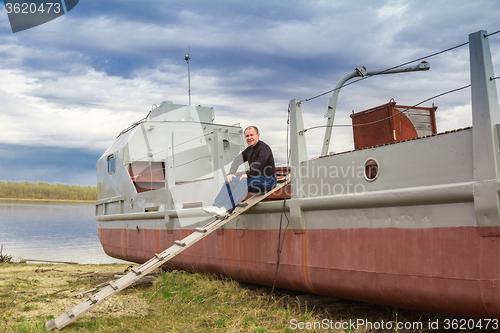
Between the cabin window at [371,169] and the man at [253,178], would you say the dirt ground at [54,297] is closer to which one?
the man at [253,178]

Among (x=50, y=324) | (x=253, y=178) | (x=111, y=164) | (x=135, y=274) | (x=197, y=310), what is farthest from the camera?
(x=111, y=164)

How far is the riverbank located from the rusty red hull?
32 cm

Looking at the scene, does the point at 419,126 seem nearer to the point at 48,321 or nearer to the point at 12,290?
the point at 48,321

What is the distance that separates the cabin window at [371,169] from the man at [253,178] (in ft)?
4.93

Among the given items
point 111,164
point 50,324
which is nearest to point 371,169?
point 50,324

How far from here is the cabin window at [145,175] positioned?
991 cm

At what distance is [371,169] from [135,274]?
10.5ft

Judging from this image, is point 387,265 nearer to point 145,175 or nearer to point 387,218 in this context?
point 387,218

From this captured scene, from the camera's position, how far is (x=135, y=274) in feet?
17.2

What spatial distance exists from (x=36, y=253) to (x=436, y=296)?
73.8 feet

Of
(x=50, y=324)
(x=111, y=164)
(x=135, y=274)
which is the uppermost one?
(x=111, y=164)

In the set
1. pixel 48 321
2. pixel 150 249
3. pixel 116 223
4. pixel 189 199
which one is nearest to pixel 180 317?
pixel 48 321

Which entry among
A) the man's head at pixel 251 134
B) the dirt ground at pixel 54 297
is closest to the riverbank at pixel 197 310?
the dirt ground at pixel 54 297

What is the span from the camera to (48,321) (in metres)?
4.93
